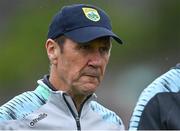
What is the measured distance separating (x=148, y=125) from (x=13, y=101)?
0.80m

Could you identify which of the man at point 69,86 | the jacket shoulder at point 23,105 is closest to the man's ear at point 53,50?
the man at point 69,86

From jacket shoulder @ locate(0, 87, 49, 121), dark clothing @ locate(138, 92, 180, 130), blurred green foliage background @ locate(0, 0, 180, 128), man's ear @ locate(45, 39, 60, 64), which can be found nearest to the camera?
dark clothing @ locate(138, 92, 180, 130)

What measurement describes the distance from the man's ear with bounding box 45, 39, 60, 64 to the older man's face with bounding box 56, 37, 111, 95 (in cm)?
7

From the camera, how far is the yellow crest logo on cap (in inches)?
151

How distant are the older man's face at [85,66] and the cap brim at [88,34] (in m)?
0.02

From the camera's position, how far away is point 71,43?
12.3ft

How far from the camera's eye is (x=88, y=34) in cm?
373

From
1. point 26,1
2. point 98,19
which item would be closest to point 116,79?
point 26,1

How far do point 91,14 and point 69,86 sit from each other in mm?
342

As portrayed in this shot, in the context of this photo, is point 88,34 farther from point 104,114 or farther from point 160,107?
point 160,107

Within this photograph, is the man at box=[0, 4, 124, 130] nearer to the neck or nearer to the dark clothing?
the neck

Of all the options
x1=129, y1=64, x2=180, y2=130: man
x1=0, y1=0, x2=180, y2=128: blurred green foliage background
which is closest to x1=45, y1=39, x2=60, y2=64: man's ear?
x1=129, y1=64, x2=180, y2=130: man

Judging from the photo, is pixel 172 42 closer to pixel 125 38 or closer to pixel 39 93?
pixel 125 38

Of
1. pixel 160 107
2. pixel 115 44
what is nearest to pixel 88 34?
pixel 160 107
